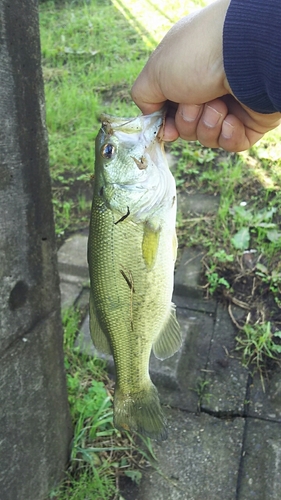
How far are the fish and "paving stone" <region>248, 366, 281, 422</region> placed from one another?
1.22 m

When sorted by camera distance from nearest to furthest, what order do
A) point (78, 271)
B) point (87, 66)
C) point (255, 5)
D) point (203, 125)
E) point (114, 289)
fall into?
point (255, 5) < point (114, 289) < point (203, 125) < point (78, 271) < point (87, 66)

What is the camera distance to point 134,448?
2.47m

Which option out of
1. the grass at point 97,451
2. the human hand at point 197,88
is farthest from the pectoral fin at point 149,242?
the grass at point 97,451

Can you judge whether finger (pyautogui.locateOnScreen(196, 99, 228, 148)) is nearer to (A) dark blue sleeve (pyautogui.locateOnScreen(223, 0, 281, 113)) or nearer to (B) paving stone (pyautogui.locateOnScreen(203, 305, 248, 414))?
(A) dark blue sleeve (pyautogui.locateOnScreen(223, 0, 281, 113))

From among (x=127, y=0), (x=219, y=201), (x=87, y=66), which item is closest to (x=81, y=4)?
(x=127, y=0)

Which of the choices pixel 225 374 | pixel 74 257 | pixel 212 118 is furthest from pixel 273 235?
pixel 212 118

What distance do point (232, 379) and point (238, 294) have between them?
605 millimetres

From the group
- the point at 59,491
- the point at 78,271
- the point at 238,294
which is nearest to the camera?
the point at 59,491

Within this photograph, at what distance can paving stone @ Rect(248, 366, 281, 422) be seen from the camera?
2.58 meters

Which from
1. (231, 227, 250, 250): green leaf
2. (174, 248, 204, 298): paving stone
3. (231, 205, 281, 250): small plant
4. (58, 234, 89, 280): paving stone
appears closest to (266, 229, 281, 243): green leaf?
(231, 205, 281, 250): small plant

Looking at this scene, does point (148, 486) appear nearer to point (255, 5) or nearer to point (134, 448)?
point (134, 448)

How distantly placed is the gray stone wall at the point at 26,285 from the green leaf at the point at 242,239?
5.35 feet

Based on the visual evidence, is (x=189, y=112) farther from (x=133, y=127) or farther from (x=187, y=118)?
(x=133, y=127)

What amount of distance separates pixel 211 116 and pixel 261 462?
1.65 metres
